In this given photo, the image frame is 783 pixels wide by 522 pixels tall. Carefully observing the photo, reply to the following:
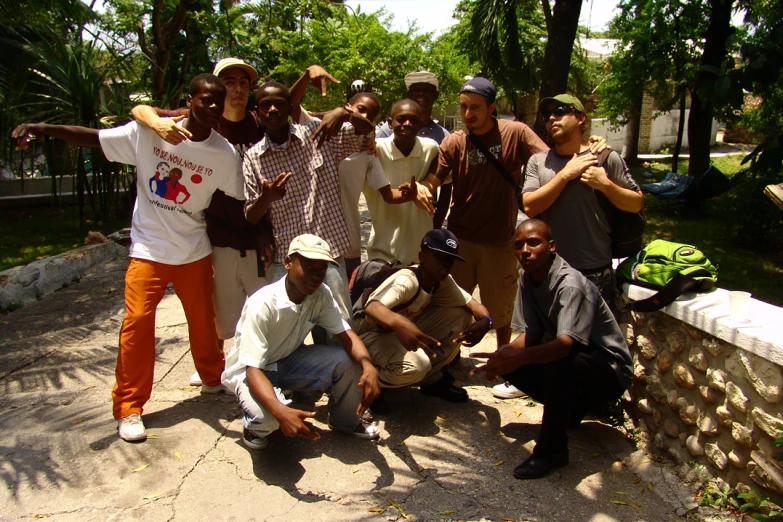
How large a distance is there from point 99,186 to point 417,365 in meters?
5.86

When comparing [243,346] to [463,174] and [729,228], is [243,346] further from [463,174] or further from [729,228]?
[729,228]

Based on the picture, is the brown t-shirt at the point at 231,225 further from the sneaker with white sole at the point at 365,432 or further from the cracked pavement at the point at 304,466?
the sneaker with white sole at the point at 365,432

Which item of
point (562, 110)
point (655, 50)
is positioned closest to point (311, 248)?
point (562, 110)

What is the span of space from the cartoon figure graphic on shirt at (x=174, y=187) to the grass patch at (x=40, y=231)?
4.66 m

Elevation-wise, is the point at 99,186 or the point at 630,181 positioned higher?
the point at 630,181

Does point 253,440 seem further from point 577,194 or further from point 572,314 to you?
point 577,194

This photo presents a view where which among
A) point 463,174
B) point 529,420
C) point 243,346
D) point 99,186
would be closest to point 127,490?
point 243,346

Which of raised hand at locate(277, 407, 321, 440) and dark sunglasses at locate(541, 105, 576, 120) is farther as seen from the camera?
dark sunglasses at locate(541, 105, 576, 120)

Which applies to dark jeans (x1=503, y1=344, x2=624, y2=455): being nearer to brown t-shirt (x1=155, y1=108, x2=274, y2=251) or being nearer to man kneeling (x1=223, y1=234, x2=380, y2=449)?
man kneeling (x1=223, y1=234, x2=380, y2=449)

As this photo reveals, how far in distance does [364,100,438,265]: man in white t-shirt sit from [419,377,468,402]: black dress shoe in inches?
32.1

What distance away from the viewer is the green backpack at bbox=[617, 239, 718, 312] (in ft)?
A: 11.2

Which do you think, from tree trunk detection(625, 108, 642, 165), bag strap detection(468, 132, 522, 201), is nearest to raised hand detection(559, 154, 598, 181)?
bag strap detection(468, 132, 522, 201)

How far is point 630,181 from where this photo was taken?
3688mm

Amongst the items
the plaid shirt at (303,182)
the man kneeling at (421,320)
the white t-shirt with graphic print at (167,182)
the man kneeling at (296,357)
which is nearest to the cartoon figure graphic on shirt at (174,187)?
the white t-shirt with graphic print at (167,182)
